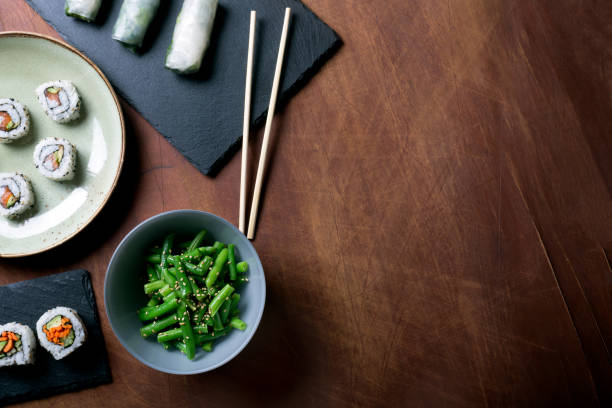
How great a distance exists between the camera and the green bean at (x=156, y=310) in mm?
1497

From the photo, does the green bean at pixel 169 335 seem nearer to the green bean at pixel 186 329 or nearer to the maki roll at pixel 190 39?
the green bean at pixel 186 329

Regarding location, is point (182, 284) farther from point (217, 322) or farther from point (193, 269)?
point (217, 322)

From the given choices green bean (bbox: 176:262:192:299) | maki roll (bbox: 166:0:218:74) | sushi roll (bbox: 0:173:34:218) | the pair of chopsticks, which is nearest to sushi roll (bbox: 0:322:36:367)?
sushi roll (bbox: 0:173:34:218)

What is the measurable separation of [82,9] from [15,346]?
4.14 feet

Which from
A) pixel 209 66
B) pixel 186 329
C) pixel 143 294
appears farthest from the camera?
pixel 209 66

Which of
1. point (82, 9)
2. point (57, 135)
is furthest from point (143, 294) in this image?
point (82, 9)

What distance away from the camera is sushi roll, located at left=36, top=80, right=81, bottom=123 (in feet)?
A: 5.50

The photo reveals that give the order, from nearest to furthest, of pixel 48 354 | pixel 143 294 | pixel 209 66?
pixel 143 294 → pixel 48 354 → pixel 209 66

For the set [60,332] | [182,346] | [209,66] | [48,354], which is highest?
[209,66]

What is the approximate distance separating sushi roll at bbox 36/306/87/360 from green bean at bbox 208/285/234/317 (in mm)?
541

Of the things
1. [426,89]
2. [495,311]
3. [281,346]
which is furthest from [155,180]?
[495,311]

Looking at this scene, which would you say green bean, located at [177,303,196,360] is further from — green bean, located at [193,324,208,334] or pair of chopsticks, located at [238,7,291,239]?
pair of chopsticks, located at [238,7,291,239]

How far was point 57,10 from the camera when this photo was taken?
177 cm

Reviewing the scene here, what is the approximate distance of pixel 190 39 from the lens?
1.72 metres
